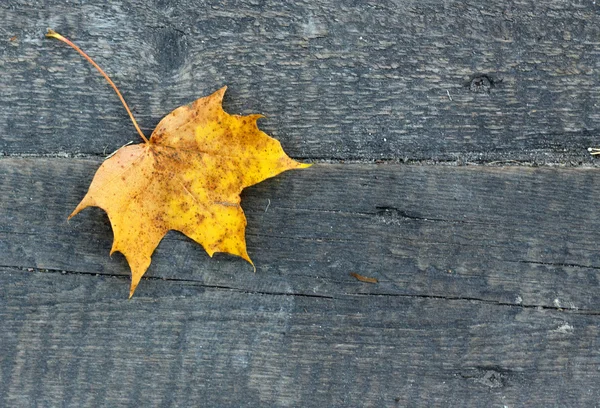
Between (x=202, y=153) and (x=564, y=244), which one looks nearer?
(x=202, y=153)

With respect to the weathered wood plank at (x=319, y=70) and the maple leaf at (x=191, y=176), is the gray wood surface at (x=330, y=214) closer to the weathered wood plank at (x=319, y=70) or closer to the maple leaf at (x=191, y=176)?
the weathered wood plank at (x=319, y=70)

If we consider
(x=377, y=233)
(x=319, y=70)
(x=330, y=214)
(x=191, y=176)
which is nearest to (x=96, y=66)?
(x=191, y=176)

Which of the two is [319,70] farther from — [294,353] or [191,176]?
[294,353]

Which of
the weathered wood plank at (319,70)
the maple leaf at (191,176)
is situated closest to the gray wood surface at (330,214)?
the weathered wood plank at (319,70)

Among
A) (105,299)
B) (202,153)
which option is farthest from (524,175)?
(105,299)

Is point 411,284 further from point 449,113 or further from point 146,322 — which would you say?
point 146,322

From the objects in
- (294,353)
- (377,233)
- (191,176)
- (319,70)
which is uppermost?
(319,70)

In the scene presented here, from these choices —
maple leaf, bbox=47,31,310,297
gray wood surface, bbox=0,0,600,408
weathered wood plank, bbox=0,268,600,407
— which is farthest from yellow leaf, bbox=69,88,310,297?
weathered wood plank, bbox=0,268,600,407
